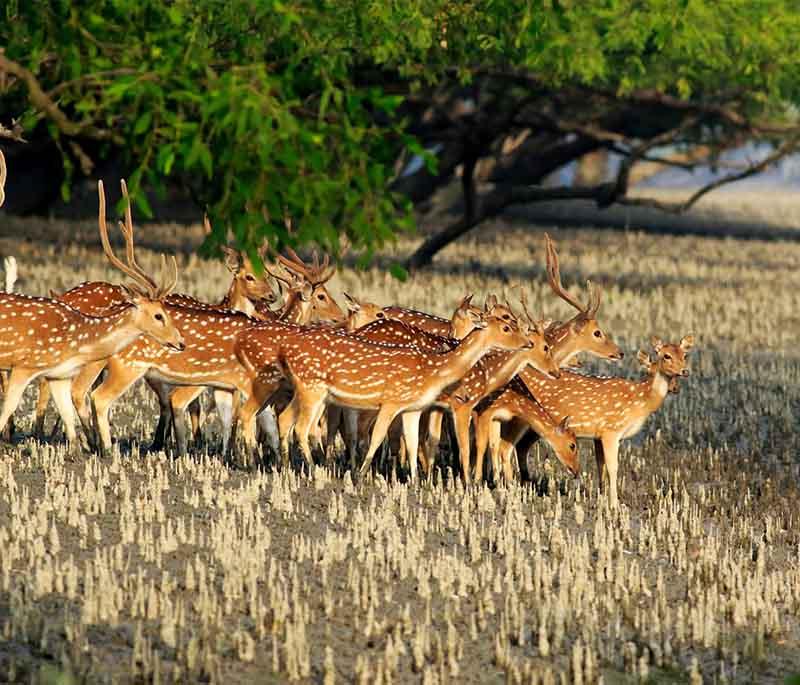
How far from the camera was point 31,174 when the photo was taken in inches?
1144

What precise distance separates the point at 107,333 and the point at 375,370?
5.21ft

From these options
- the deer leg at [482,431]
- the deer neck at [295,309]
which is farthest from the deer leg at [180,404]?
the deer leg at [482,431]

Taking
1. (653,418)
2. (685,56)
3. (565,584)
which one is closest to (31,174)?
(685,56)

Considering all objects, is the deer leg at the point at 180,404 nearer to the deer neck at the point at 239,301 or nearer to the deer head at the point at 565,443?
the deer neck at the point at 239,301

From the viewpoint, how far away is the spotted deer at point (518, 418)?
10555mm

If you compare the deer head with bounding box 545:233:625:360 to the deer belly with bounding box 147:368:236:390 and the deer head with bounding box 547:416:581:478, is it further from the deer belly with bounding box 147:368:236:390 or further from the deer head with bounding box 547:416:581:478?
the deer belly with bounding box 147:368:236:390

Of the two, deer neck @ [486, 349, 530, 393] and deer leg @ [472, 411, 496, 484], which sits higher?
deer neck @ [486, 349, 530, 393]

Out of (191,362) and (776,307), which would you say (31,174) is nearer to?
(776,307)

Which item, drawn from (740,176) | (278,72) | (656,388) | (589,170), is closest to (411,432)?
(656,388)

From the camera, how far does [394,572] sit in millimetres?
8461

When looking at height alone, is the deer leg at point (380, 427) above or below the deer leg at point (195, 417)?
above

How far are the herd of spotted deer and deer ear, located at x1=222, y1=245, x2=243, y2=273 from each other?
3.23 feet

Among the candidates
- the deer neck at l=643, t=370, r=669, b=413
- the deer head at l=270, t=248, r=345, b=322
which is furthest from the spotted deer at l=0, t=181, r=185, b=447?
the deer neck at l=643, t=370, r=669, b=413

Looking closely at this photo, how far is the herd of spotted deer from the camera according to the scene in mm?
10359
